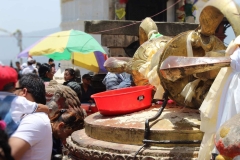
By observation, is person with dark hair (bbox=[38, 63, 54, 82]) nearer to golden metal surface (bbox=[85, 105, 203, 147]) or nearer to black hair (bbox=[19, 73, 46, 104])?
golden metal surface (bbox=[85, 105, 203, 147])

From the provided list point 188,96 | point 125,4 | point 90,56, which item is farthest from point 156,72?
point 125,4

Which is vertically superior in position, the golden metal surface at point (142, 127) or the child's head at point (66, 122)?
the golden metal surface at point (142, 127)

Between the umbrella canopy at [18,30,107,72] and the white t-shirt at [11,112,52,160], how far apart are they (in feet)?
17.7

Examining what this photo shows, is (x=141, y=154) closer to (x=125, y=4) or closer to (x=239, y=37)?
(x=239, y=37)

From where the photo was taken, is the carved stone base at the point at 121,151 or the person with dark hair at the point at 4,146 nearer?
the person with dark hair at the point at 4,146

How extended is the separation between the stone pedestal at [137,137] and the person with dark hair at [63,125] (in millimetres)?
426

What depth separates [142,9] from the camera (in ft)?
40.3

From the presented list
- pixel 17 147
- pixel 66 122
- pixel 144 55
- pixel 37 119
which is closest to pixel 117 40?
pixel 144 55

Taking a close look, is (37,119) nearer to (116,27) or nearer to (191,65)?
(191,65)

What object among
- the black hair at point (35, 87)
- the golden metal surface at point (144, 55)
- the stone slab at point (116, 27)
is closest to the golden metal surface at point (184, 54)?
the golden metal surface at point (144, 55)

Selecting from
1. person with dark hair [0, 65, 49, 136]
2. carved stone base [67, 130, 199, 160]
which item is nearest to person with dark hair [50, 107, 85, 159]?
carved stone base [67, 130, 199, 160]

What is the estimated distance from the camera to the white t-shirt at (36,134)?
81.7 inches

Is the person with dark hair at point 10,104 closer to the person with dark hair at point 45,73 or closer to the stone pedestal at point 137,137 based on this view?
the stone pedestal at point 137,137

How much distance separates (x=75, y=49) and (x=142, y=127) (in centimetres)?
513
